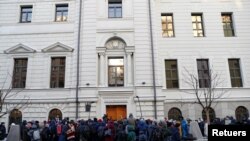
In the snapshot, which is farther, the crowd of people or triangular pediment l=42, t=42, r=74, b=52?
triangular pediment l=42, t=42, r=74, b=52

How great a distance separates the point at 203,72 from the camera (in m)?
23.7

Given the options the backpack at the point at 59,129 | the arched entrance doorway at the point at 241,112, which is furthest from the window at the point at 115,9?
the arched entrance doorway at the point at 241,112

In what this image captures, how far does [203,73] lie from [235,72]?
9.95ft

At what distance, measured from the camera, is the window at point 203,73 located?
23.3 m

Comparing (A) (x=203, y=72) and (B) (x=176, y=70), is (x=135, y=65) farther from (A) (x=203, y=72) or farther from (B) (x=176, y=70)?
(A) (x=203, y=72)

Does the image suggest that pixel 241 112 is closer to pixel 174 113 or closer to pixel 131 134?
pixel 174 113

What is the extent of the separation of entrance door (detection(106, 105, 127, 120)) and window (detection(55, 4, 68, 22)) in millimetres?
9611

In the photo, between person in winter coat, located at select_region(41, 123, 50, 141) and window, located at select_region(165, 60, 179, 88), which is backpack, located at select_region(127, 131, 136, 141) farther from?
window, located at select_region(165, 60, 179, 88)

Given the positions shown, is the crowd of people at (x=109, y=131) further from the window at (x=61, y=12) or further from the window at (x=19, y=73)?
the window at (x=61, y=12)

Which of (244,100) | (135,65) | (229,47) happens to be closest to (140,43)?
(135,65)

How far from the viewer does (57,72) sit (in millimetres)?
22969

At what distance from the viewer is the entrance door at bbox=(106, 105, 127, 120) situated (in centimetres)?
2153

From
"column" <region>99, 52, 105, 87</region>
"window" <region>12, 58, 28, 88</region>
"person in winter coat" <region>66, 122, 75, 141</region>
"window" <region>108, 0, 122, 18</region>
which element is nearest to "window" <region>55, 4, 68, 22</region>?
"window" <region>108, 0, 122, 18</region>

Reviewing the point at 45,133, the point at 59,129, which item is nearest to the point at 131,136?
the point at 59,129
